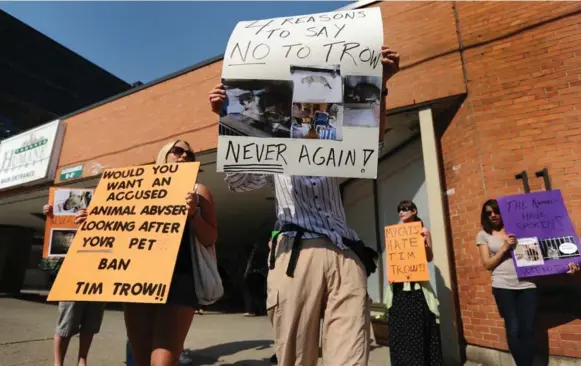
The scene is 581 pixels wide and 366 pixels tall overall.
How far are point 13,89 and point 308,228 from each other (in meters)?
27.2

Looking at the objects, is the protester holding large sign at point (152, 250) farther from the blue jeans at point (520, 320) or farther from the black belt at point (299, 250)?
the blue jeans at point (520, 320)

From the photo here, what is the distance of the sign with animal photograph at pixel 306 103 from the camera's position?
5.95 feet

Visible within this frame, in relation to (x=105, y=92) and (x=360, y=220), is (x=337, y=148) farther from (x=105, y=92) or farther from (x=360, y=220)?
(x=105, y=92)

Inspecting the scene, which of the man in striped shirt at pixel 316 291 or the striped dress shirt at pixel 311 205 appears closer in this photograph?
the man in striped shirt at pixel 316 291

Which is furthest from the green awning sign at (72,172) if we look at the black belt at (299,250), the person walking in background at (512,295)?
the black belt at (299,250)

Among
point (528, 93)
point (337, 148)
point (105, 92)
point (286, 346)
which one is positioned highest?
point (105, 92)

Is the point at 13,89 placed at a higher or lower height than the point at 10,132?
higher

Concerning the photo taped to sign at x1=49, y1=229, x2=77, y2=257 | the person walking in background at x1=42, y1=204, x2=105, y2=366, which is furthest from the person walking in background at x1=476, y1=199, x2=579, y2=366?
the photo taped to sign at x1=49, y1=229, x2=77, y2=257

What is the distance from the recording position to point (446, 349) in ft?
15.3

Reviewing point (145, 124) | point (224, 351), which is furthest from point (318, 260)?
point (145, 124)

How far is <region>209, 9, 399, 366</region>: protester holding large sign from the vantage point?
1647 mm

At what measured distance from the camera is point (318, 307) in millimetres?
1684

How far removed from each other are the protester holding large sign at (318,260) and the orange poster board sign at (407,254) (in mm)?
2108

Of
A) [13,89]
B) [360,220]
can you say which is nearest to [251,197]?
[360,220]
